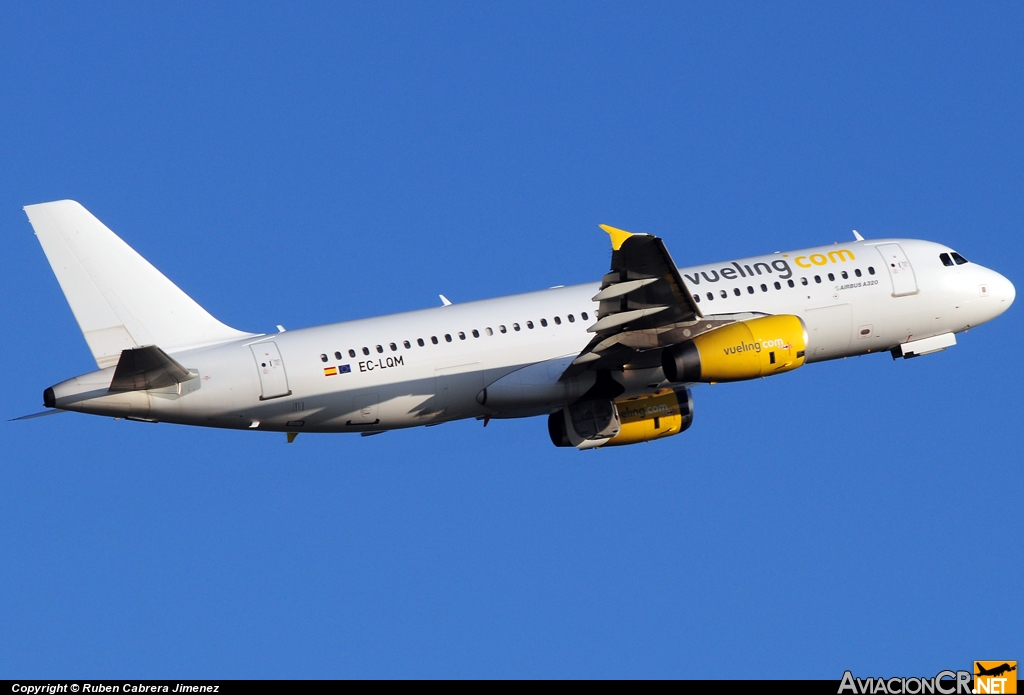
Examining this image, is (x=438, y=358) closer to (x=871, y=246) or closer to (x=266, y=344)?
(x=266, y=344)

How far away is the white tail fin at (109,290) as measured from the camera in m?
36.8

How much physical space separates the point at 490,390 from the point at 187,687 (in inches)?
478

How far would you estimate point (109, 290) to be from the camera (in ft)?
122

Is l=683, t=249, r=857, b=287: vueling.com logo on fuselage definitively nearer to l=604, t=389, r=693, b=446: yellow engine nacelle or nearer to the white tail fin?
l=604, t=389, r=693, b=446: yellow engine nacelle

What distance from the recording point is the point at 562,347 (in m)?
39.9

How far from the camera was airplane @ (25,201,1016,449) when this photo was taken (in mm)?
36750

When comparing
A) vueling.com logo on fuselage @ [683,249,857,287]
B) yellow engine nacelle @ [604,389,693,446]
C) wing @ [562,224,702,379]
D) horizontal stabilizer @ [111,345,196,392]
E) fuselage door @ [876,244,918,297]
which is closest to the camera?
horizontal stabilizer @ [111,345,196,392]

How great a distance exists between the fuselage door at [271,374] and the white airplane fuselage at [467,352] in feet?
0.09

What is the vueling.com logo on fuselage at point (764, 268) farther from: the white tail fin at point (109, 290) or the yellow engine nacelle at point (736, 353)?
the white tail fin at point (109, 290)

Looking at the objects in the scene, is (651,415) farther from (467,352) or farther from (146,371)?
(146,371)

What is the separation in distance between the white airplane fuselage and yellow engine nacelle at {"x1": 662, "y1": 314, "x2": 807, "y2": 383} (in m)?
2.75

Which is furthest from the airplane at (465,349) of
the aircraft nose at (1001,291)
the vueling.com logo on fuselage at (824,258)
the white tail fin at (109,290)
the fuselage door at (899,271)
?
the aircraft nose at (1001,291)

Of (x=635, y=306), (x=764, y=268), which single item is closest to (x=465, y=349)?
(x=635, y=306)

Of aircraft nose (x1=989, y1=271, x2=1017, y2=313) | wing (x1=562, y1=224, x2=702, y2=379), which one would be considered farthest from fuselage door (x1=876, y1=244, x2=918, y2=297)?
wing (x1=562, y1=224, x2=702, y2=379)
